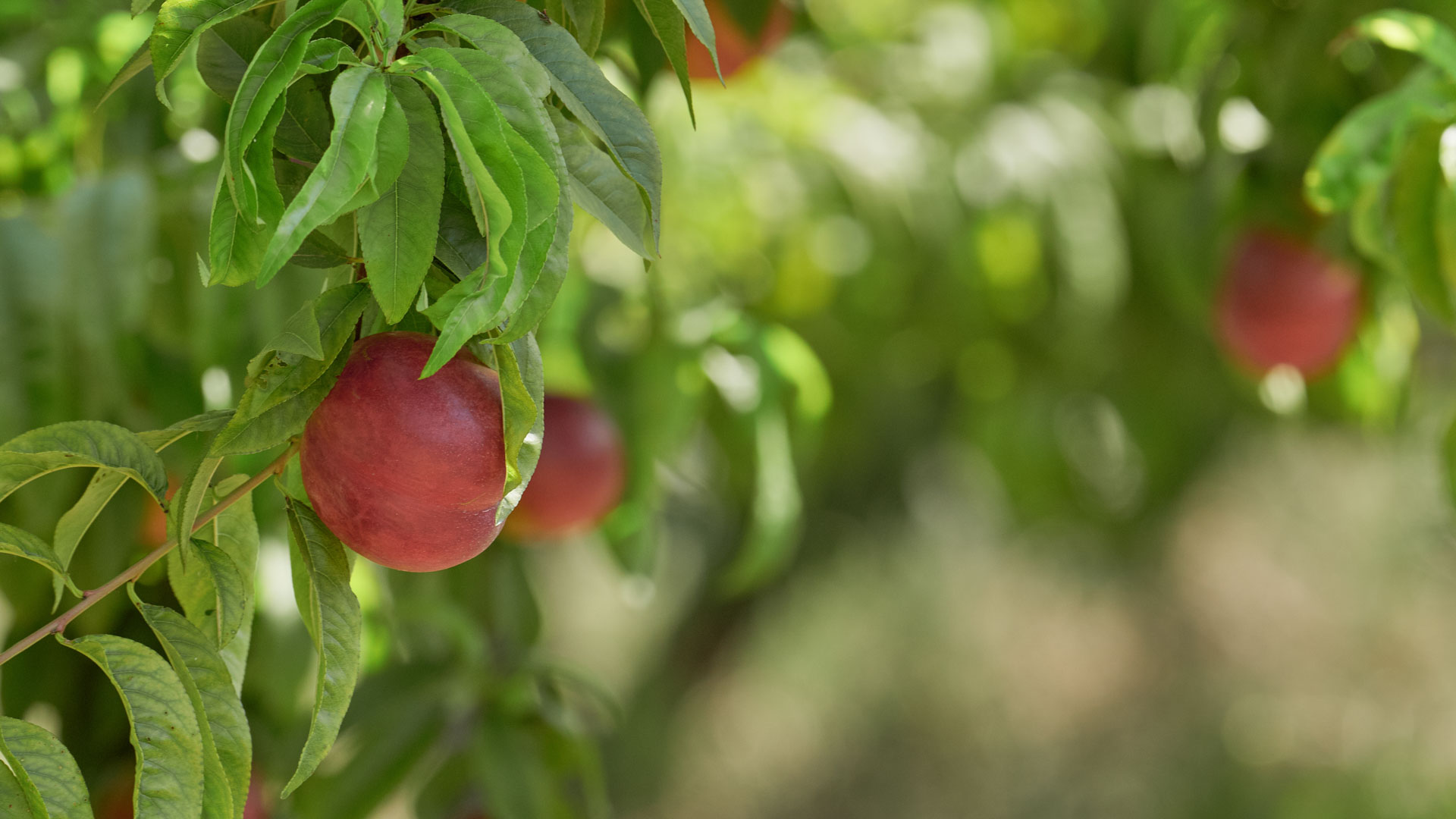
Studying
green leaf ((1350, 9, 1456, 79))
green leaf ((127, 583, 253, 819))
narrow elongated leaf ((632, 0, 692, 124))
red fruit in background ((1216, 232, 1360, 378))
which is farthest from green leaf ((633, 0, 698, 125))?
red fruit in background ((1216, 232, 1360, 378))

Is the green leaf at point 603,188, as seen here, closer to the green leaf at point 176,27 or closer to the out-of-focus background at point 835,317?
the green leaf at point 176,27

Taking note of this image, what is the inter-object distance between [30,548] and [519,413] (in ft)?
0.48

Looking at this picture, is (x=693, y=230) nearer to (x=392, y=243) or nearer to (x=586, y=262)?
(x=586, y=262)

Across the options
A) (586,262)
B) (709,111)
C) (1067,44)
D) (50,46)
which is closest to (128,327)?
(50,46)

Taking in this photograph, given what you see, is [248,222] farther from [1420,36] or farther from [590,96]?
[1420,36]

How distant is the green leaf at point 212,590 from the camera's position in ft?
1.09

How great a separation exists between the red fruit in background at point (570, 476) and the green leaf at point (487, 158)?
1.59 feet

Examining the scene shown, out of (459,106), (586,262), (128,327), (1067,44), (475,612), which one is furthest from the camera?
(1067,44)

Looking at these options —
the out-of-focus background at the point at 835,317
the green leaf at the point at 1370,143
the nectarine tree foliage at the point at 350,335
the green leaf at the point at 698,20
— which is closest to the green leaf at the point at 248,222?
the nectarine tree foliage at the point at 350,335

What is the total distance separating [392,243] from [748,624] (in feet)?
5.98

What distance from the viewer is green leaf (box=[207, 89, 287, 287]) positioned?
29 cm

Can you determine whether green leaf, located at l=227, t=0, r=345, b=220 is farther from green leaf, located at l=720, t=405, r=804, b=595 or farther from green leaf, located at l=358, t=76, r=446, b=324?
green leaf, located at l=720, t=405, r=804, b=595

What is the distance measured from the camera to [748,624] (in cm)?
207

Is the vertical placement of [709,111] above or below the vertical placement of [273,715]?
above
